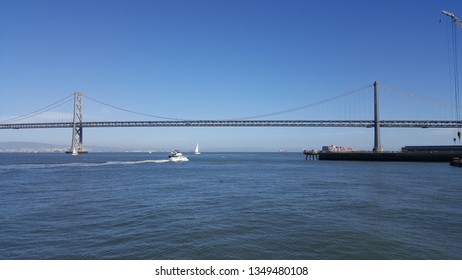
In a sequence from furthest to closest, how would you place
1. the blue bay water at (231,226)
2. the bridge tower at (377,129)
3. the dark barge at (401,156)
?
the bridge tower at (377,129)
the dark barge at (401,156)
the blue bay water at (231,226)

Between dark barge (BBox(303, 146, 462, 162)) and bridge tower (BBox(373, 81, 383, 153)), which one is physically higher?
bridge tower (BBox(373, 81, 383, 153))

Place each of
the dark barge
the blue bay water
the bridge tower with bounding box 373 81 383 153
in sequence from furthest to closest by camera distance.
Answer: the bridge tower with bounding box 373 81 383 153
the dark barge
the blue bay water

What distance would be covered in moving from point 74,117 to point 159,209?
92.1 meters

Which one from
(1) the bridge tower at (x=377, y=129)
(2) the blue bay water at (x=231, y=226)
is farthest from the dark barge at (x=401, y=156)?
(2) the blue bay water at (x=231, y=226)

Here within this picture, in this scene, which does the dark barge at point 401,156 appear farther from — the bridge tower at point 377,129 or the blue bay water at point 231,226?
the blue bay water at point 231,226

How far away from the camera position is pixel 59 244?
348 inches

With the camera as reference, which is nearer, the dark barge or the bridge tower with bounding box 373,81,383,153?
the dark barge

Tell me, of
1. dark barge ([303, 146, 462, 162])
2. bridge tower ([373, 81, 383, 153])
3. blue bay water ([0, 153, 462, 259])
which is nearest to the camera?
blue bay water ([0, 153, 462, 259])

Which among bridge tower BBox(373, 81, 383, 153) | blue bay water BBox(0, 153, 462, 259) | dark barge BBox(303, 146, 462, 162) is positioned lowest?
blue bay water BBox(0, 153, 462, 259)

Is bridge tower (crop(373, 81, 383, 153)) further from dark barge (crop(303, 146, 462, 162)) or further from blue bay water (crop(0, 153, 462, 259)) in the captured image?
blue bay water (crop(0, 153, 462, 259))

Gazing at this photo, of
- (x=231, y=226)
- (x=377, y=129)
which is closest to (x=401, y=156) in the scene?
(x=377, y=129)

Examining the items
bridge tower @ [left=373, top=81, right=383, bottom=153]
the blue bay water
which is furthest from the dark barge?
the blue bay water
